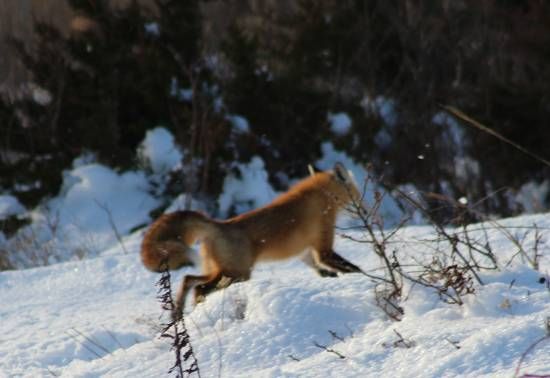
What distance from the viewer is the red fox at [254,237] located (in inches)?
239

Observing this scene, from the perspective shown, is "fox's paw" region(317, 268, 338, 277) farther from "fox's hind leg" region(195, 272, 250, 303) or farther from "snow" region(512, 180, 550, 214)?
"snow" region(512, 180, 550, 214)

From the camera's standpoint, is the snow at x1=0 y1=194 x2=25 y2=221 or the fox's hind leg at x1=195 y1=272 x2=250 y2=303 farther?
the snow at x1=0 y1=194 x2=25 y2=221

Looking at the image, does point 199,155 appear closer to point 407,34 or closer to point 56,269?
point 407,34

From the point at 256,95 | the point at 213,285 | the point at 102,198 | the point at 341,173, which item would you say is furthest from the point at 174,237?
the point at 256,95

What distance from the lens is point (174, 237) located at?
6121 mm

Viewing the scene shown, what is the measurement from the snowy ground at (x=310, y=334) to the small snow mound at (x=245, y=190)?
8.42 metres

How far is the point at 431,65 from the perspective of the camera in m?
16.1

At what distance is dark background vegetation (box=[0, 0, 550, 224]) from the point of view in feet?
48.0

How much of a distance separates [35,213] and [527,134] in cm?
796

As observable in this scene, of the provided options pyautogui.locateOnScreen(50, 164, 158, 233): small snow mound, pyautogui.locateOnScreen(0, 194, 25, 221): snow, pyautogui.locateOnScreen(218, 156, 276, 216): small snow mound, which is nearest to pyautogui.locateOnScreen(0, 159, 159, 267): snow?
pyautogui.locateOnScreen(50, 164, 158, 233): small snow mound

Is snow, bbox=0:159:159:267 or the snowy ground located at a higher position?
snow, bbox=0:159:159:267

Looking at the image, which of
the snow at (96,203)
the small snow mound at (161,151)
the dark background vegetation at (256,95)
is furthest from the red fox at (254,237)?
the small snow mound at (161,151)

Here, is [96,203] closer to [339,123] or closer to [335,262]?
[339,123]

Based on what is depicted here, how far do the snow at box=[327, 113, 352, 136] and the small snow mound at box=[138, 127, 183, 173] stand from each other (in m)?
2.67
